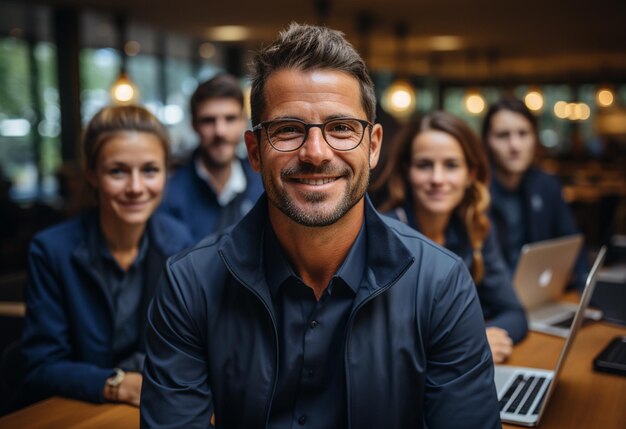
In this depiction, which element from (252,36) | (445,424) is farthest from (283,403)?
(252,36)

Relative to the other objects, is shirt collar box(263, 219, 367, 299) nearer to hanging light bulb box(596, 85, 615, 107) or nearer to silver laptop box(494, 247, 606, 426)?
silver laptop box(494, 247, 606, 426)

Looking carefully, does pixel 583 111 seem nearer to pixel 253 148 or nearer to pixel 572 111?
pixel 572 111

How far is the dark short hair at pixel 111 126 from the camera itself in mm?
2234

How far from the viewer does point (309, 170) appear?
1.43 m

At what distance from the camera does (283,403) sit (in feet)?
4.89

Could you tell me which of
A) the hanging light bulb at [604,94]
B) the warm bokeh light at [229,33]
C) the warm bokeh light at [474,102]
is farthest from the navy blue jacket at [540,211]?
the hanging light bulb at [604,94]

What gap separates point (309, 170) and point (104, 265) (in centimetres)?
106

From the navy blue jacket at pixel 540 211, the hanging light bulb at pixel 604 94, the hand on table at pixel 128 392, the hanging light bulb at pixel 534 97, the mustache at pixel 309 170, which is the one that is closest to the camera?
the mustache at pixel 309 170

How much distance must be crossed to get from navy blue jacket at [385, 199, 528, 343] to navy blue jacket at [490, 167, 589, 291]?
30.5 inches

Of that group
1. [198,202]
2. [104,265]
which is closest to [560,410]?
[104,265]

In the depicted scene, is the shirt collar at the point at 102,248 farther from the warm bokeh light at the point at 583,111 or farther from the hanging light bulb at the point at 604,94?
the warm bokeh light at the point at 583,111

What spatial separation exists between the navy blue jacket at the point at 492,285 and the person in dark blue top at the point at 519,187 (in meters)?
0.82

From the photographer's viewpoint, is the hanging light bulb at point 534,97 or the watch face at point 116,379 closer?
the watch face at point 116,379

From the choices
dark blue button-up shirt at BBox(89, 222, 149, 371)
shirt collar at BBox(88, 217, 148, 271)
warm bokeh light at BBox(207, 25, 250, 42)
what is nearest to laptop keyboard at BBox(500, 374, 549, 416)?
dark blue button-up shirt at BBox(89, 222, 149, 371)
